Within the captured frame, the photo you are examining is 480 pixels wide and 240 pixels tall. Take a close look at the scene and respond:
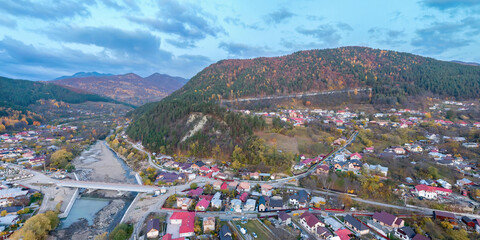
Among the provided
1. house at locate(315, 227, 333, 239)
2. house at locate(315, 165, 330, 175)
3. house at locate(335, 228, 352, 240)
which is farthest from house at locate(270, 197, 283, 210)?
house at locate(315, 165, 330, 175)

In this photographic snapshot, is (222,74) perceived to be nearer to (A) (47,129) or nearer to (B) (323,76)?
(B) (323,76)

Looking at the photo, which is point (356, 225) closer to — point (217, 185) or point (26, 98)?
point (217, 185)

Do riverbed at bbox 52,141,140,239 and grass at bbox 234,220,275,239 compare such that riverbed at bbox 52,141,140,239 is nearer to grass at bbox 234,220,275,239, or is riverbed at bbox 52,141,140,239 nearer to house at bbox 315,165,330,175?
A: grass at bbox 234,220,275,239

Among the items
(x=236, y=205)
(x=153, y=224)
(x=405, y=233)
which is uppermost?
(x=405, y=233)

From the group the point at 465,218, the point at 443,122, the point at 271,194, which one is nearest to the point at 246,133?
the point at 271,194

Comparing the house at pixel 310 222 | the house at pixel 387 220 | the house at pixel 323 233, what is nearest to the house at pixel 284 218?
the house at pixel 310 222

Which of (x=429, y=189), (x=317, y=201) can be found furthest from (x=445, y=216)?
(x=317, y=201)
